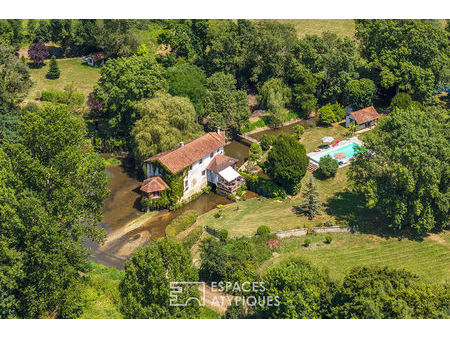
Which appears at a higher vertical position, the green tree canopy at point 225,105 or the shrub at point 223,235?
the green tree canopy at point 225,105

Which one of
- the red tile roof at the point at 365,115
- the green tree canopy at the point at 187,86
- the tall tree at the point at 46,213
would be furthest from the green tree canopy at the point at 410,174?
the green tree canopy at the point at 187,86

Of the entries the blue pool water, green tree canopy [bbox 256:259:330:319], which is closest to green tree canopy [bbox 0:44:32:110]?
the blue pool water

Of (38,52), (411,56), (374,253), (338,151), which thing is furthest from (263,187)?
(38,52)

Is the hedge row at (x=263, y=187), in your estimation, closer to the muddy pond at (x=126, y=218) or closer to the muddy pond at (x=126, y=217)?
the muddy pond at (x=126, y=218)

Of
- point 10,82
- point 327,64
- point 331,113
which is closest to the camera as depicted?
point 10,82

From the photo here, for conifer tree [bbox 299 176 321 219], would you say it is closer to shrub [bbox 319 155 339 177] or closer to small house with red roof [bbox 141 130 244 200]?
shrub [bbox 319 155 339 177]

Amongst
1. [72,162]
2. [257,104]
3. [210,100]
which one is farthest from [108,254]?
[257,104]

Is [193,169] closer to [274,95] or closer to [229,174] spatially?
[229,174]

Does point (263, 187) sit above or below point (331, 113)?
below
